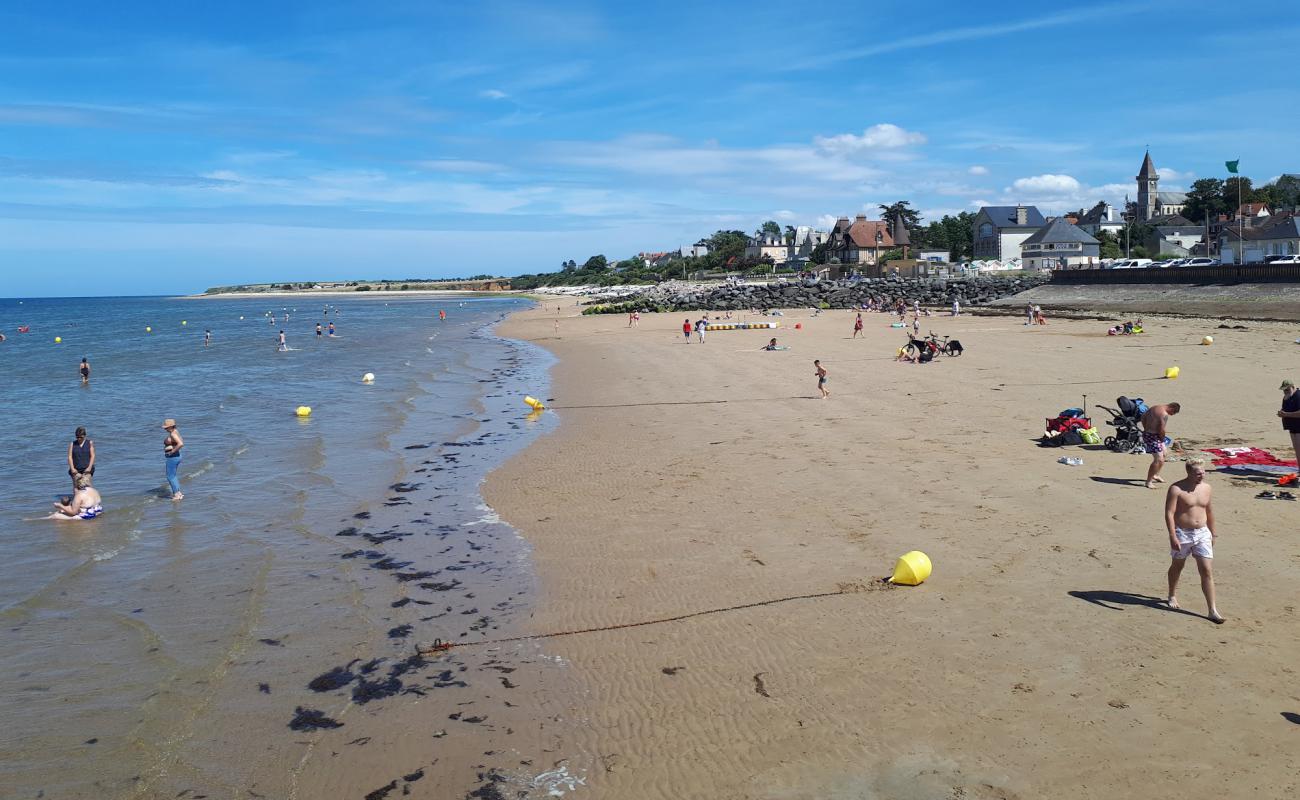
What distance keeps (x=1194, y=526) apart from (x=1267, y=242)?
7511cm

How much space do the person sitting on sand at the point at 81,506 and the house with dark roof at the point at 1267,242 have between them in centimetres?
6900

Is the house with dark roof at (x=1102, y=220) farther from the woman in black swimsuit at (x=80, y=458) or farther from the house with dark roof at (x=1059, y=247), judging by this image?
the woman in black swimsuit at (x=80, y=458)

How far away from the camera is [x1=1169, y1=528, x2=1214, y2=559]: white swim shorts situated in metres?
7.80

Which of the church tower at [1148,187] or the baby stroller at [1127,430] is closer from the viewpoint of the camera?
the baby stroller at [1127,430]

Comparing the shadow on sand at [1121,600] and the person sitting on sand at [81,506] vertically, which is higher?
the person sitting on sand at [81,506]

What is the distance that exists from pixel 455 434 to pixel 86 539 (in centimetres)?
895

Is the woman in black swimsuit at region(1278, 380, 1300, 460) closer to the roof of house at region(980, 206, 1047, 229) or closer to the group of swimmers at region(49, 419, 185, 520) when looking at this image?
the group of swimmers at region(49, 419, 185, 520)

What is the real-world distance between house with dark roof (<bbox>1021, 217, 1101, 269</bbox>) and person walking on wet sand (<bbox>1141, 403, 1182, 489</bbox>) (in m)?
83.1

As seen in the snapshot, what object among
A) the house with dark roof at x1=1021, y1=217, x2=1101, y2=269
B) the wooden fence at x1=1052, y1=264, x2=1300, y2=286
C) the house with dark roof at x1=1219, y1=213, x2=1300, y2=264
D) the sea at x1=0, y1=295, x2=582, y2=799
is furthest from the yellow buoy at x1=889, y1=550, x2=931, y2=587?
the house with dark roof at x1=1021, y1=217, x2=1101, y2=269

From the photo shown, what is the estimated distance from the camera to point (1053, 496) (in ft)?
39.4

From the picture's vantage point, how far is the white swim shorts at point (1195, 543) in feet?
25.6

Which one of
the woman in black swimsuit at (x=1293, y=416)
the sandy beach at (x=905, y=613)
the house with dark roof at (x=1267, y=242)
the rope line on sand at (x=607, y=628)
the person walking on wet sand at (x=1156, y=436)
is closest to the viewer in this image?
the sandy beach at (x=905, y=613)

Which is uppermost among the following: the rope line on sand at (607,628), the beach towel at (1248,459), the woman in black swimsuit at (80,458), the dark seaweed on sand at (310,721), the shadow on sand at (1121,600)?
the woman in black swimsuit at (80,458)

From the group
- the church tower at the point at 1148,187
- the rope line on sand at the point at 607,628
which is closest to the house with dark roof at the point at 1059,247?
the church tower at the point at 1148,187
